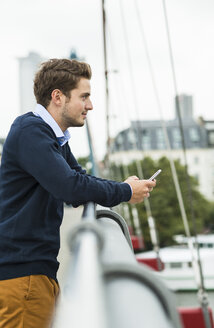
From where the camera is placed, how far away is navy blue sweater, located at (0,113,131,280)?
45.5 inches

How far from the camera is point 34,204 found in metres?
1.21

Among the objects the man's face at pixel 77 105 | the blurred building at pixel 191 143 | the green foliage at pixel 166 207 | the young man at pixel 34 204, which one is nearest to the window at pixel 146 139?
the blurred building at pixel 191 143

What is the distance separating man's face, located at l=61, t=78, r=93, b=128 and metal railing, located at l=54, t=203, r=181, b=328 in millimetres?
810

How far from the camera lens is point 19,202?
1225 millimetres

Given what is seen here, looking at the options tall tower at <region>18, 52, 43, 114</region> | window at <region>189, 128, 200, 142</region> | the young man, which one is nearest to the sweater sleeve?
the young man

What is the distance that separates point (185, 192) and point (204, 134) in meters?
23.0

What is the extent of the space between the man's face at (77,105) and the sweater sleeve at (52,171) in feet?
0.51

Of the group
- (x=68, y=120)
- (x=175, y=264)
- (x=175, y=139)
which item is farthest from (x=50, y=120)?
(x=175, y=139)

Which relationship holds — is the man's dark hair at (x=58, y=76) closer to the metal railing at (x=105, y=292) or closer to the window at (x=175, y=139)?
the metal railing at (x=105, y=292)

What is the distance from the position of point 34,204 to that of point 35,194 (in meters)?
Answer: 0.02

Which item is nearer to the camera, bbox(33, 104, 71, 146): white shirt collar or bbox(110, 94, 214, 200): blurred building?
bbox(33, 104, 71, 146): white shirt collar

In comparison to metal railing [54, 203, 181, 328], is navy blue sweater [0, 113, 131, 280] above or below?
below

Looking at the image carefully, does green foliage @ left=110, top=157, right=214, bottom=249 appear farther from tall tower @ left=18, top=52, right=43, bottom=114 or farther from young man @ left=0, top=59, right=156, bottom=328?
young man @ left=0, top=59, right=156, bottom=328

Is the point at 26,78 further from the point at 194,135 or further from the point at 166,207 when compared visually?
the point at 194,135
